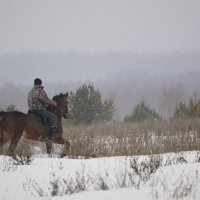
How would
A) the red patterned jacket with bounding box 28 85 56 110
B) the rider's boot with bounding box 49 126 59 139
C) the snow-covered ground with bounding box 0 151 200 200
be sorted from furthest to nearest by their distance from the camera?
the rider's boot with bounding box 49 126 59 139 < the red patterned jacket with bounding box 28 85 56 110 < the snow-covered ground with bounding box 0 151 200 200

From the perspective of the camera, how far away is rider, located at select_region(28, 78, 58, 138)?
39.8 ft

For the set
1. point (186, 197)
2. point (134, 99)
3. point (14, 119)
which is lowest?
point (186, 197)

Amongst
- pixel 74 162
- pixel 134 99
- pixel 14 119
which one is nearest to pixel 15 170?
pixel 74 162

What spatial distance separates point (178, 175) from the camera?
590 centimetres

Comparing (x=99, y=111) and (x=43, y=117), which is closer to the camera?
(x=43, y=117)

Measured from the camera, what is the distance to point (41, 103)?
40.4ft

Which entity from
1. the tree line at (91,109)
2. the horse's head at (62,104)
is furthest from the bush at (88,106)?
the horse's head at (62,104)

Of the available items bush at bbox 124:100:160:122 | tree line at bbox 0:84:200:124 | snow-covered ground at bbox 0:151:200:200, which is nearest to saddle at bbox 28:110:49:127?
snow-covered ground at bbox 0:151:200:200

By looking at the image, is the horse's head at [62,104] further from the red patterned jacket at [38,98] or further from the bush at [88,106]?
the bush at [88,106]

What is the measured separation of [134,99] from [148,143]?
181004 millimetres

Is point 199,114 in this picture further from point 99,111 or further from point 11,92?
point 11,92

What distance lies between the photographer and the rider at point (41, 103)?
12.1 metres

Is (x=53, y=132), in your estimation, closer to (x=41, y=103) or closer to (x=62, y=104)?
(x=41, y=103)

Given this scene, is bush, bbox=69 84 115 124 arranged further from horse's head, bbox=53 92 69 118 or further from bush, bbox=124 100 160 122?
horse's head, bbox=53 92 69 118
